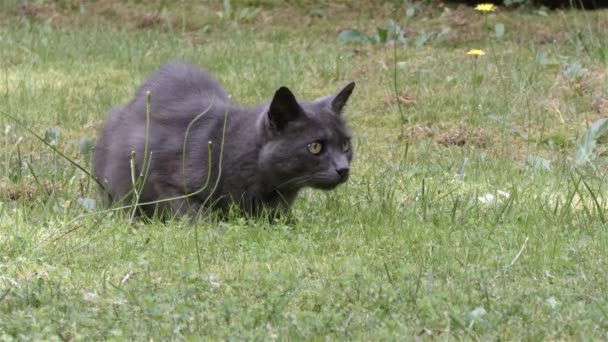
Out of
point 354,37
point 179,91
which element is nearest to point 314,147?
point 179,91

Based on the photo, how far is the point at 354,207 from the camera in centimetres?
574

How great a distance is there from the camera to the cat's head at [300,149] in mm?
5461

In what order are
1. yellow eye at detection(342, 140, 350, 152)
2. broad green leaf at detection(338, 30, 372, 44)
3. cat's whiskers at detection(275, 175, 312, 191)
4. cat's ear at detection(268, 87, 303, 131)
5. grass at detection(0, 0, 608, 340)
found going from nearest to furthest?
grass at detection(0, 0, 608, 340)
cat's ear at detection(268, 87, 303, 131)
cat's whiskers at detection(275, 175, 312, 191)
yellow eye at detection(342, 140, 350, 152)
broad green leaf at detection(338, 30, 372, 44)

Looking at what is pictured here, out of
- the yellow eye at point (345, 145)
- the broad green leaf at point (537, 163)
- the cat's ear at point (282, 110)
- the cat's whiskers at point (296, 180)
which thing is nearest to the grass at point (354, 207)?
the broad green leaf at point (537, 163)

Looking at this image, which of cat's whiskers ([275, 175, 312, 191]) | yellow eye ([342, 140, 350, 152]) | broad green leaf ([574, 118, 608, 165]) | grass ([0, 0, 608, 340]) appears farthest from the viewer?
broad green leaf ([574, 118, 608, 165])

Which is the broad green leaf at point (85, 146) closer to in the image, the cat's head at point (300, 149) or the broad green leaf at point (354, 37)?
the cat's head at point (300, 149)

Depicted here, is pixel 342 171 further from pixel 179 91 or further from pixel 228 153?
pixel 179 91

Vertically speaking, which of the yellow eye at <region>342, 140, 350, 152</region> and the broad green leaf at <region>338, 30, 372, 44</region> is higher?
the yellow eye at <region>342, 140, 350, 152</region>

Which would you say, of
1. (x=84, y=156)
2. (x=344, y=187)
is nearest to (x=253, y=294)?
(x=344, y=187)

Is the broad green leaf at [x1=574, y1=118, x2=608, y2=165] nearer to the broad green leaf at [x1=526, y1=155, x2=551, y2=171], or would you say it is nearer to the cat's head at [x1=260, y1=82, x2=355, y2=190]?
the broad green leaf at [x1=526, y1=155, x2=551, y2=171]

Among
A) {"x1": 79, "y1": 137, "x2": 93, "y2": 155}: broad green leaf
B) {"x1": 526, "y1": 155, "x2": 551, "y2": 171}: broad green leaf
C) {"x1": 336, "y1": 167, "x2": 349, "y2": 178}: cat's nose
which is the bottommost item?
{"x1": 526, "y1": 155, "x2": 551, "y2": 171}: broad green leaf

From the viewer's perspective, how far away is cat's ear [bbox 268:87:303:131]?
5.40 meters

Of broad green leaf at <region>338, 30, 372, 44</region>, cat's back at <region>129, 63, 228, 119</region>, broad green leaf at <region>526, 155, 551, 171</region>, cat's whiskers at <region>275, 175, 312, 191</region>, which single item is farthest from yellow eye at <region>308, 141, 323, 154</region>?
broad green leaf at <region>338, 30, 372, 44</region>

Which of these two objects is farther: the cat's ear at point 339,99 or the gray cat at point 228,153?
the cat's ear at point 339,99
